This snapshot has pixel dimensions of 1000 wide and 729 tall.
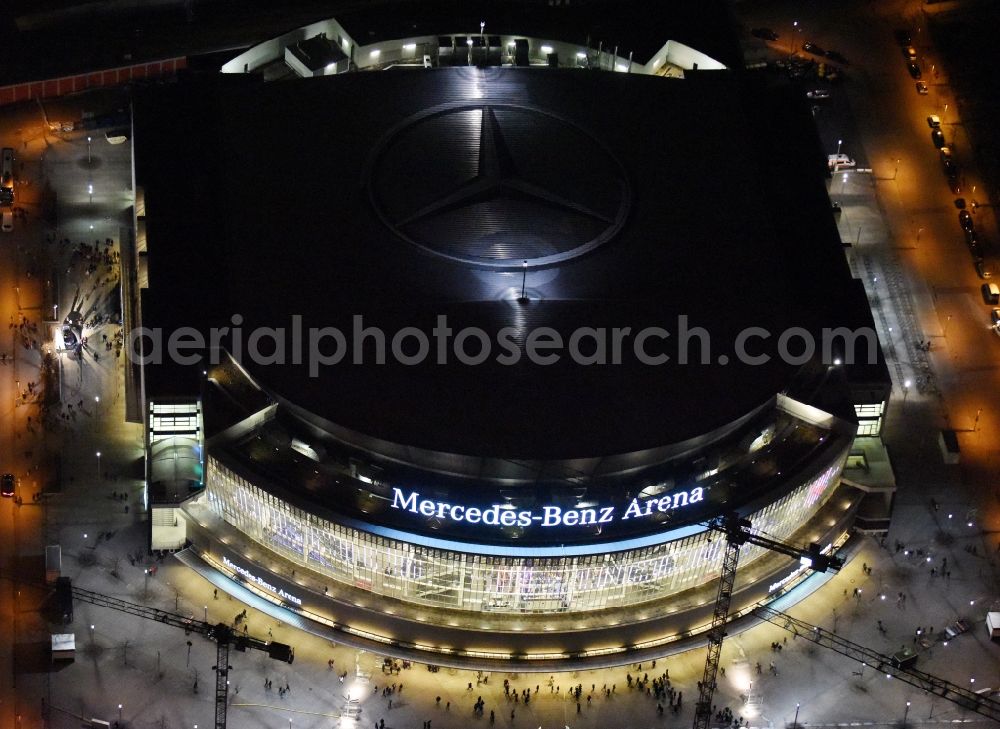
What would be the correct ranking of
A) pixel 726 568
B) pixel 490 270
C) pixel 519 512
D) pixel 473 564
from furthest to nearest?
1. pixel 490 270
2. pixel 726 568
3. pixel 473 564
4. pixel 519 512

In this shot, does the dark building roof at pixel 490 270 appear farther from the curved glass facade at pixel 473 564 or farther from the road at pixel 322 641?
the road at pixel 322 641

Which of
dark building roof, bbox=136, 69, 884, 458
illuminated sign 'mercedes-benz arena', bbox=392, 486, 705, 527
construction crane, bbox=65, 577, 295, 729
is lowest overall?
construction crane, bbox=65, 577, 295, 729

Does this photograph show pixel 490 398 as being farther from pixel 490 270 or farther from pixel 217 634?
pixel 217 634

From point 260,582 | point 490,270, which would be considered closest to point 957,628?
point 490,270

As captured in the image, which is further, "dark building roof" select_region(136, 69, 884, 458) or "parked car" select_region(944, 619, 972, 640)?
"parked car" select_region(944, 619, 972, 640)

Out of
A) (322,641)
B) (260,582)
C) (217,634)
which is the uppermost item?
(260,582)

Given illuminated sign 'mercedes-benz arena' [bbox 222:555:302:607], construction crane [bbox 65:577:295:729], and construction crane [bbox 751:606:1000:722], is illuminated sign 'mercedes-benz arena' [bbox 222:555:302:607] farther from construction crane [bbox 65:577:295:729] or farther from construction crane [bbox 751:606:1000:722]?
construction crane [bbox 751:606:1000:722]

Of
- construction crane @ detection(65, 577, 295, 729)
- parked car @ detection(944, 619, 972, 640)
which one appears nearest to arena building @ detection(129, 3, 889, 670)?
construction crane @ detection(65, 577, 295, 729)

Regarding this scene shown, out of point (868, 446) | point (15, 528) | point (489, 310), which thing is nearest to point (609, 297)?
point (489, 310)
